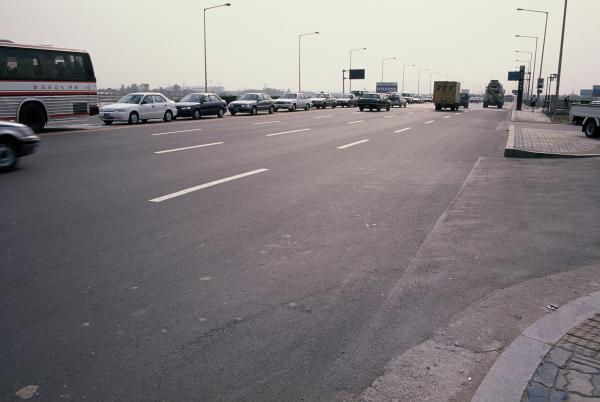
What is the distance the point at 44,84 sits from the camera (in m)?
18.7

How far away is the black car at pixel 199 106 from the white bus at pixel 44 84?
857 cm

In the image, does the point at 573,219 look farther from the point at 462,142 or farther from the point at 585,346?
the point at 462,142

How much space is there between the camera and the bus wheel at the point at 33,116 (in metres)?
18.1

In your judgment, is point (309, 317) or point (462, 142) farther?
point (462, 142)

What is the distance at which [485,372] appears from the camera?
124 inches

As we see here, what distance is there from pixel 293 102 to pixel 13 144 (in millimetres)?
37893

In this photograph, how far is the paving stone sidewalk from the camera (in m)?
2.84

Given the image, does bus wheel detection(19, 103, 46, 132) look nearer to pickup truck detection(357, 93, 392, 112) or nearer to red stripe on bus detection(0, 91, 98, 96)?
red stripe on bus detection(0, 91, 98, 96)

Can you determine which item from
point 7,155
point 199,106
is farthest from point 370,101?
point 7,155

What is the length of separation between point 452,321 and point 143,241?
347 cm

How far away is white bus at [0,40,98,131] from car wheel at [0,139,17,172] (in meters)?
8.49

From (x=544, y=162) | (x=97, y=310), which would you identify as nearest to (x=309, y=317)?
(x=97, y=310)

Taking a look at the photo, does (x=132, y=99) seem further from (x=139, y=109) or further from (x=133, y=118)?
(x=133, y=118)

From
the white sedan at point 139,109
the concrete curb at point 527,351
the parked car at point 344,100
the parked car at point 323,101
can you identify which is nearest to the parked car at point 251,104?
the white sedan at point 139,109
